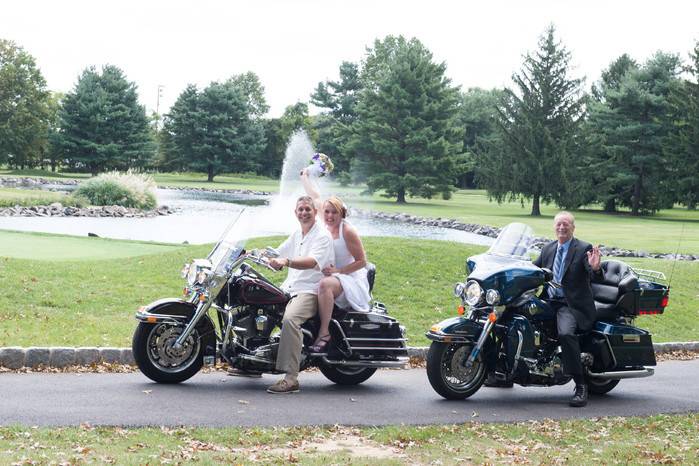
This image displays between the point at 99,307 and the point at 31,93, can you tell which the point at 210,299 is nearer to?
the point at 99,307

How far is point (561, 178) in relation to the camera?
2397 inches

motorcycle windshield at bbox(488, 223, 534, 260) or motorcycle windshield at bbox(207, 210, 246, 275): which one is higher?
motorcycle windshield at bbox(488, 223, 534, 260)

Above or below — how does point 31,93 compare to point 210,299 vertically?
above

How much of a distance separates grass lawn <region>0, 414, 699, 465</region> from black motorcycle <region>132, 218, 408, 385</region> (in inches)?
68.3

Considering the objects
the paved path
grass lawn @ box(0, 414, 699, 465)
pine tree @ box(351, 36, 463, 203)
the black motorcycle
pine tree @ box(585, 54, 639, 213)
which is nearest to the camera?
grass lawn @ box(0, 414, 699, 465)

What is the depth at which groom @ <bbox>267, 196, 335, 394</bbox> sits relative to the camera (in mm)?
8602

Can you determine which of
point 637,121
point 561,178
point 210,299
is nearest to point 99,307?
point 210,299

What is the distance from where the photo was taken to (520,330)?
8812mm

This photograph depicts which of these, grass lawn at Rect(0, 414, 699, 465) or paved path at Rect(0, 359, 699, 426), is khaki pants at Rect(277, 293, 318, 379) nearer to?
paved path at Rect(0, 359, 699, 426)

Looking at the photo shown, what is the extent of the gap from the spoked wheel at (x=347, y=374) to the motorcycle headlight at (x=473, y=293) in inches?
52.9

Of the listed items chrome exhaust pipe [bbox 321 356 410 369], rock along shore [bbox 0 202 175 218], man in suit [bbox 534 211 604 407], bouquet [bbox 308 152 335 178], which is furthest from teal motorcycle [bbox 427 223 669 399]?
rock along shore [bbox 0 202 175 218]

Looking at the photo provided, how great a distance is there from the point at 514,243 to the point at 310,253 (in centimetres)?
196

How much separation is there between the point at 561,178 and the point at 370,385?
5337 cm

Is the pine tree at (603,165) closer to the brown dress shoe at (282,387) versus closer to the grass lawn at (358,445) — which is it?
the brown dress shoe at (282,387)
